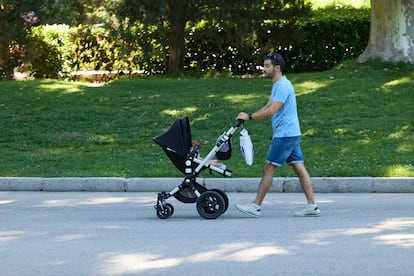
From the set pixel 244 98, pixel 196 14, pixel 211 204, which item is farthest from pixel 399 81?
pixel 211 204

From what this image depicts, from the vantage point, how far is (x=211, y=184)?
12.9 meters

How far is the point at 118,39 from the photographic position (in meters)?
24.0

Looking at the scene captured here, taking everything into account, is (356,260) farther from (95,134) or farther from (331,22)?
(331,22)

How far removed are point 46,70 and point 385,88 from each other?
9.59 m

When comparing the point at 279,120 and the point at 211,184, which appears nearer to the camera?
the point at 279,120

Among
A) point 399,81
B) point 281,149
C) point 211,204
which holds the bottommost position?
point 211,204

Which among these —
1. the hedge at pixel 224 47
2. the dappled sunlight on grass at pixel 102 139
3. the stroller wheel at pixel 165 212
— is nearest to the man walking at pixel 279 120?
the stroller wheel at pixel 165 212

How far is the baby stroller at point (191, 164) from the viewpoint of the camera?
10328 mm

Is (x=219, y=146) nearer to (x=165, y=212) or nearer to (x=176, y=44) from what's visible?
(x=165, y=212)

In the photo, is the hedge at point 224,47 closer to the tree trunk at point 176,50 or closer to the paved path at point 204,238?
the tree trunk at point 176,50

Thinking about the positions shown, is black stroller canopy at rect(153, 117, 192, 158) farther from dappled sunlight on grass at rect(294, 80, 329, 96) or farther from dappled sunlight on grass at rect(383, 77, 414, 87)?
dappled sunlight on grass at rect(383, 77, 414, 87)

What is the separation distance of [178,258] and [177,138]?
2.24 m

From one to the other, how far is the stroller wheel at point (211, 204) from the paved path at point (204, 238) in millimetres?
113

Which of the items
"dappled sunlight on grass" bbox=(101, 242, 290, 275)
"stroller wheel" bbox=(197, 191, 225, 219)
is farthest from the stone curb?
"dappled sunlight on grass" bbox=(101, 242, 290, 275)
